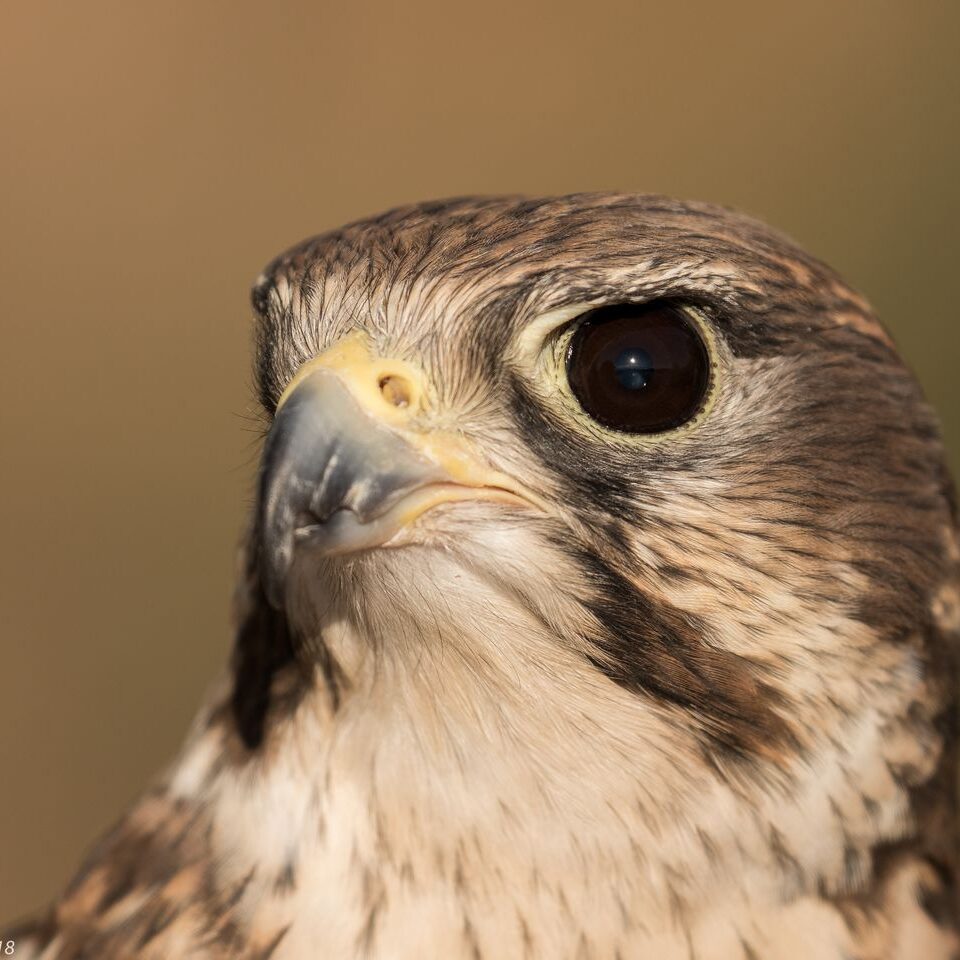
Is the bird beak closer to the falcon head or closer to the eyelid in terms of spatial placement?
the falcon head

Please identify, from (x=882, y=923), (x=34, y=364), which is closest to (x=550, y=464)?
(x=882, y=923)

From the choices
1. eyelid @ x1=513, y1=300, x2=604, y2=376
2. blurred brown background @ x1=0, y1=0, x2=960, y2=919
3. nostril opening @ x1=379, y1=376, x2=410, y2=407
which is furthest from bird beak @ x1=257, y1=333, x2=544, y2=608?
blurred brown background @ x1=0, y1=0, x2=960, y2=919

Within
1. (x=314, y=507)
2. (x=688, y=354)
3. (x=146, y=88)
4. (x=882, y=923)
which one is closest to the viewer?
(x=314, y=507)

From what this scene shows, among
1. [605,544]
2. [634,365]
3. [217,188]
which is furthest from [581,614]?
[217,188]

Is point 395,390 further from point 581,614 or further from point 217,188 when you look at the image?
point 217,188

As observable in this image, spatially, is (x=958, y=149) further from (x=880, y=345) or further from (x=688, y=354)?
(x=688, y=354)

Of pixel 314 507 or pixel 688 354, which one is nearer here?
pixel 314 507
